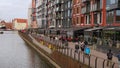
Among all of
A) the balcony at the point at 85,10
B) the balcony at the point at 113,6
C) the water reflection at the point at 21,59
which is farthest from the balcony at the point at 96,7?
the water reflection at the point at 21,59

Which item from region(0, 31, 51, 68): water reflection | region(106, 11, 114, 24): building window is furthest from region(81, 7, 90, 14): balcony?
region(0, 31, 51, 68): water reflection

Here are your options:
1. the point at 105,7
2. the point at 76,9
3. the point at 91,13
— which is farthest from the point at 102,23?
the point at 76,9

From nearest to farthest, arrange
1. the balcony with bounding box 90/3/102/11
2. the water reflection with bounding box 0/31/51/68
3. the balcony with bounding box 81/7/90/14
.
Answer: the water reflection with bounding box 0/31/51/68 → the balcony with bounding box 90/3/102/11 → the balcony with bounding box 81/7/90/14

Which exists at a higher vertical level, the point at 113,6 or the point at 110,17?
the point at 113,6

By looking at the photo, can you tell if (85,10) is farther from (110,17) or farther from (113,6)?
(113,6)

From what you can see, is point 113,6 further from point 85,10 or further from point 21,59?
point 85,10

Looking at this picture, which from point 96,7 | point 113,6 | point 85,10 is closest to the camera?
point 113,6

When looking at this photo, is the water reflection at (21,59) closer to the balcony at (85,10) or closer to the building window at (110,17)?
the building window at (110,17)

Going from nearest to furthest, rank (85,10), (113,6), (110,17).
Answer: (113,6)
(110,17)
(85,10)

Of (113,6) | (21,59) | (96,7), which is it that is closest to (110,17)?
(113,6)

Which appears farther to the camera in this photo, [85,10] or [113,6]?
[85,10]

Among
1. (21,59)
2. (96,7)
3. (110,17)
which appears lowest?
(21,59)

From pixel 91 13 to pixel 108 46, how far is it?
82.6ft

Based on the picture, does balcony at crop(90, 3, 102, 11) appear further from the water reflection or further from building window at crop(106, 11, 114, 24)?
the water reflection
